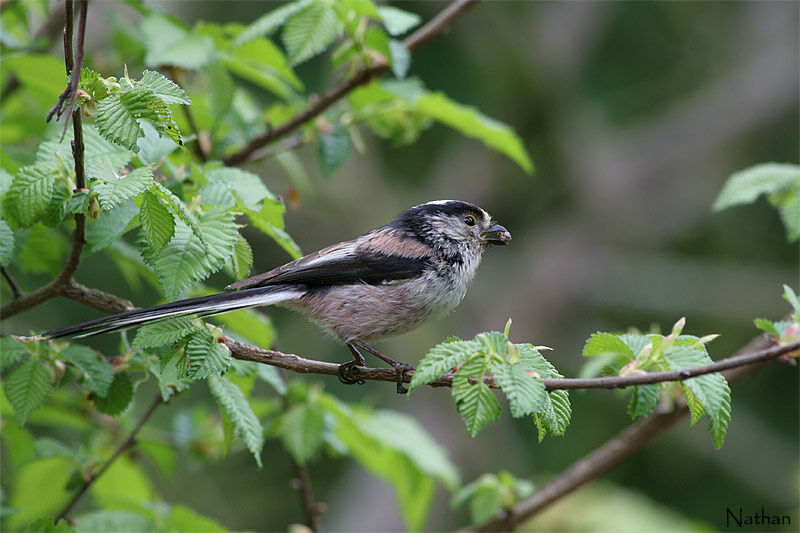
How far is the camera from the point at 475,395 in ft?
6.83

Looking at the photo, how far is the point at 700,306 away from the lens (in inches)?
359

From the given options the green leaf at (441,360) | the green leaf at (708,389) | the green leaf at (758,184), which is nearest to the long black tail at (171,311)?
the green leaf at (441,360)

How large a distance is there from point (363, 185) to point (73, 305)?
13.5 feet

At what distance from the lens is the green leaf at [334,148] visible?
362 cm

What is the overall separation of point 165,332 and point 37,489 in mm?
1865

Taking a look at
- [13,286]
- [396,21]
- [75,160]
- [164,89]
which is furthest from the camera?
[396,21]

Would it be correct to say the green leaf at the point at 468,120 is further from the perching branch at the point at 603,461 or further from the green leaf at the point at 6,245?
the green leaf at the point at 6,245

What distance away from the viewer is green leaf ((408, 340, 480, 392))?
2.04 m

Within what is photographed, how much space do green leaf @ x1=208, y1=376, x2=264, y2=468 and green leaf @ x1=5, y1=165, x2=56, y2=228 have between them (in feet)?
2.40

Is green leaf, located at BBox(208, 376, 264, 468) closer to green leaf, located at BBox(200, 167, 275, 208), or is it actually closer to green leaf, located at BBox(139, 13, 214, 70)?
green leaf, located at BBox(200, 167, 275, 208)

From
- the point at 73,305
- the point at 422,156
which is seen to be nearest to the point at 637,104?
the point at 422,156

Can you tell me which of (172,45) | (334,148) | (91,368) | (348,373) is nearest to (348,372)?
(348,373)

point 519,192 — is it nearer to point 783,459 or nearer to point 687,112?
point 687,112

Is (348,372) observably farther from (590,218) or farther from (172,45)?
(590,218)
